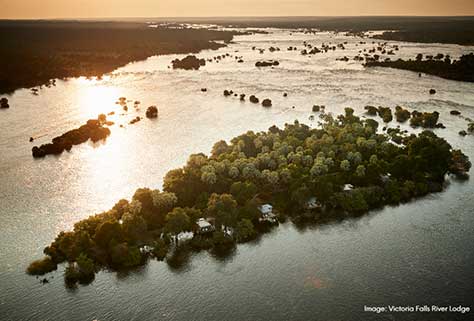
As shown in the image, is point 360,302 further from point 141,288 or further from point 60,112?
point 60,112

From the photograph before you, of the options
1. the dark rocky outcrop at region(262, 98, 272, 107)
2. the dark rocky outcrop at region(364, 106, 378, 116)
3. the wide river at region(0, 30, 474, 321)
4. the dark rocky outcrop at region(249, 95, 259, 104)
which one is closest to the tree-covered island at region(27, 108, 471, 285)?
the wide river at region(0, 30, 474, 321)

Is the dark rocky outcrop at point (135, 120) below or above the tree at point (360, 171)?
below

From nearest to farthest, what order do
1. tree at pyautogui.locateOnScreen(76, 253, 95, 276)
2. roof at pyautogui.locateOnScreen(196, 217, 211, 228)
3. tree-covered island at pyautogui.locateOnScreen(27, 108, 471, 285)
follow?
tree at pyautogui.locateOnScreen(76, 253, 95, 276) → tree-covered island at pyautogui.locateOnScreen(27, 108, 471, 285) → roof at pyautogui.locateOnScreen(196, 217, 211, 228)

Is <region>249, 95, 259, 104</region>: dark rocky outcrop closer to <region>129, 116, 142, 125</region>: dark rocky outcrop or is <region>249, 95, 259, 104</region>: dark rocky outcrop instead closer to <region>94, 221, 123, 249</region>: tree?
<region>129, 116, 142, 125</region>: dark rocky outcrop

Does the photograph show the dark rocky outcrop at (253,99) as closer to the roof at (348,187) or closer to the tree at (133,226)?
the roof at (348,187)

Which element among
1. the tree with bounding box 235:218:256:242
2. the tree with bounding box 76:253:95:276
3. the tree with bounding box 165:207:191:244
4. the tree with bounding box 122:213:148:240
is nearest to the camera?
the tree with bounding box 76:253:95:276

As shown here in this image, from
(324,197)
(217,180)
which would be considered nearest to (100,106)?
(217,180)

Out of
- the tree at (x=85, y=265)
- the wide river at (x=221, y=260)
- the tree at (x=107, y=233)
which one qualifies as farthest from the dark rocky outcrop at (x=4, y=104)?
the tree at (x=85, y=265)
